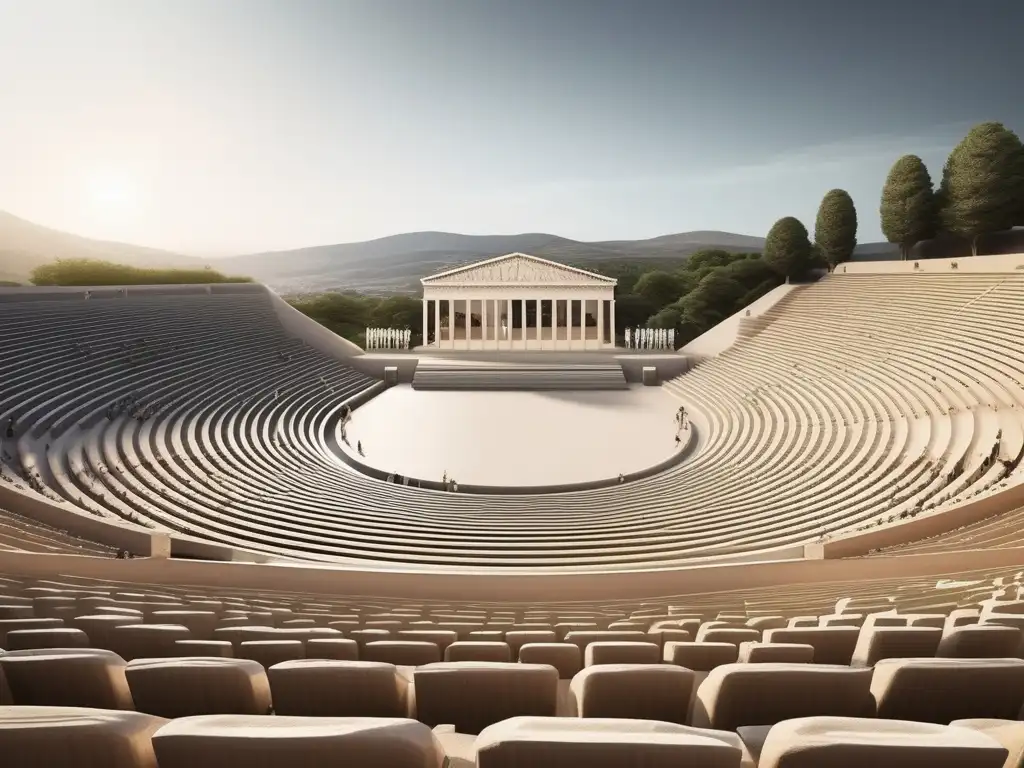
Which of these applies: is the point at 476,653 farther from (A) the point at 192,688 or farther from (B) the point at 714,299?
(B) the point at 714,299

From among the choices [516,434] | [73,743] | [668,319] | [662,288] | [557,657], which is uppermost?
[662,288]

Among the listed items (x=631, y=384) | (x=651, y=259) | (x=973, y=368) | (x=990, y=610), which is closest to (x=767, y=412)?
(x=973, y=368)

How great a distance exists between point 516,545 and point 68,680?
1215 cm

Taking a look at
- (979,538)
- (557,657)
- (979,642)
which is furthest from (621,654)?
(979,538)

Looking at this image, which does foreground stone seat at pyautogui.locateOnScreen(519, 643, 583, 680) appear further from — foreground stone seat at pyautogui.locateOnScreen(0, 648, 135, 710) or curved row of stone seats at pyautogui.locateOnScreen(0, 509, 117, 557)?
curved row of stone seats at pyautogui.locateOnScreen(0, 509, 117, 557)

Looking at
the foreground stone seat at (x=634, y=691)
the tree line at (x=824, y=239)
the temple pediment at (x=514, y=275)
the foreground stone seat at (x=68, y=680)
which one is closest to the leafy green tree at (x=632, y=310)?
the tree line at (x=824, y=239)

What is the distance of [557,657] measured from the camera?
3.60m

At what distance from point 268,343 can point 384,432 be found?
11.3m

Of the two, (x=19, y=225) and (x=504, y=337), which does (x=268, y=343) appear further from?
(x=19, y=225)

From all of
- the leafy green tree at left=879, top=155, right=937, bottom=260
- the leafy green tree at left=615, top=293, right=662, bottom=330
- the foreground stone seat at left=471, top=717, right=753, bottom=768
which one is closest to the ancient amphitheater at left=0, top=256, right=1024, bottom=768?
the foreground stone seat at left=471, top=717, right=753, bottom=768

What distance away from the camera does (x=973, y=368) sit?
66.1ft

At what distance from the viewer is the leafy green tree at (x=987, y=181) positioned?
34562 millimetres

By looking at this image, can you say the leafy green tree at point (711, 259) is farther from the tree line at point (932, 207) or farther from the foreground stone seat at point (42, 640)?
the foreground stone seat at point (42, 640)

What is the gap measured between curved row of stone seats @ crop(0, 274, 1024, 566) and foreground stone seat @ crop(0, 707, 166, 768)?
1197cm
